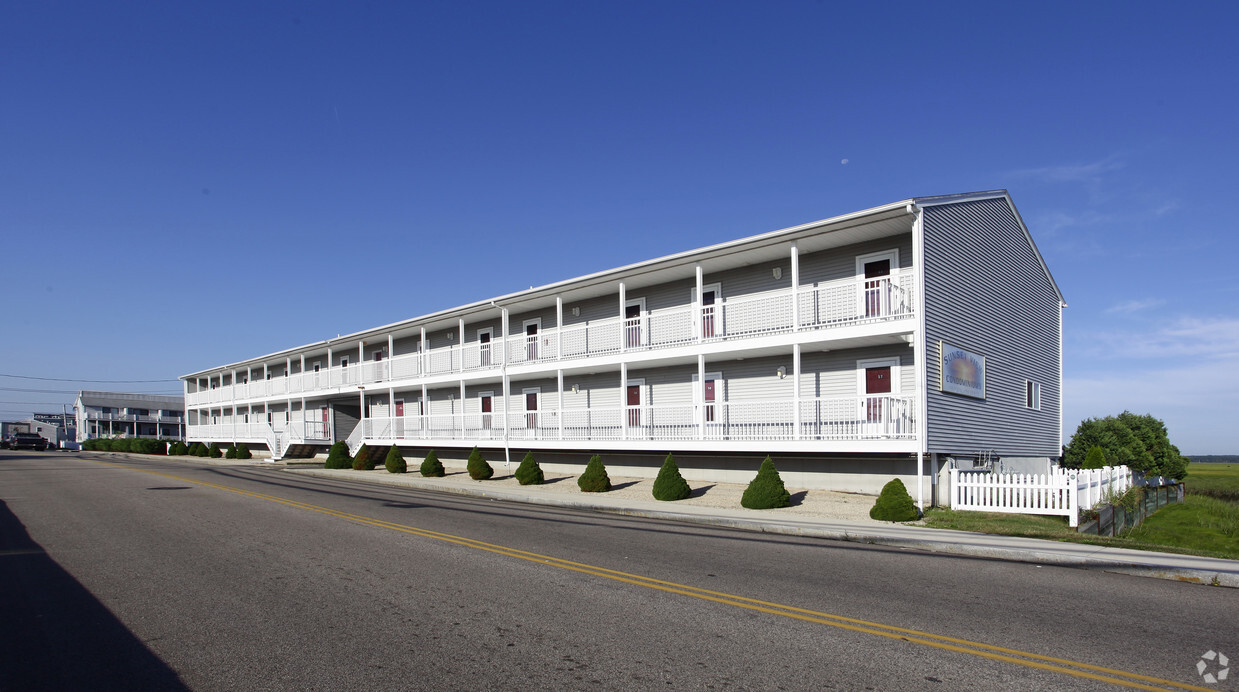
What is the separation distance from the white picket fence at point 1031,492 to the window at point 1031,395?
7.18 metres

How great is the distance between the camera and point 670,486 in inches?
781

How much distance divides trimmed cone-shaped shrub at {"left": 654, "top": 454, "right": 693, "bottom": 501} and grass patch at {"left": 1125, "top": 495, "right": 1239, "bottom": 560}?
34.3 feet

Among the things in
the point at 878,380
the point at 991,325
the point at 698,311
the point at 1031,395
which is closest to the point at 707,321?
the point at 698,311

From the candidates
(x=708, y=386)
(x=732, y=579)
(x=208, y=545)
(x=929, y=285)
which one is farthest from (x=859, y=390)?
(x=208, y=545)

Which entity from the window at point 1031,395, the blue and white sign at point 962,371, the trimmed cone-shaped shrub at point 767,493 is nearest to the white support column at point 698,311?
the trimmed cone-shaped shrub at point 767,493

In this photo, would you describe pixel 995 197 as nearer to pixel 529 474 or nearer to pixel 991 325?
pixel 991 325

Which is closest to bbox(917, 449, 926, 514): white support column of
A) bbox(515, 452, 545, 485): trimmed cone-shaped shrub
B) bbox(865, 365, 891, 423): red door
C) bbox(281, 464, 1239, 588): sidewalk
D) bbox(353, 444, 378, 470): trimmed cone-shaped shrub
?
bbox(281, 464, 1239, 588): sidewalk

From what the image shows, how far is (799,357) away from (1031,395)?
11.1 metres

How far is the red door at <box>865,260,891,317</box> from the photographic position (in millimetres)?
18844

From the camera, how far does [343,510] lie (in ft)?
52.6

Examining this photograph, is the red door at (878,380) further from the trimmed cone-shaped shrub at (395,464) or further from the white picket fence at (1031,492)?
the trimmed cone-shaped shrub at (395,464)

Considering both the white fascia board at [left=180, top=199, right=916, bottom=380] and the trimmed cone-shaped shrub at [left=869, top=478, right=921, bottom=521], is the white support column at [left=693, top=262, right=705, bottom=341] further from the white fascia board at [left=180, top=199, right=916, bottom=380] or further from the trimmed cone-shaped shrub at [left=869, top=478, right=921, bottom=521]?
the trimmed cone-shaped shrub at [left=869, top=478, right=921, bottom=521]

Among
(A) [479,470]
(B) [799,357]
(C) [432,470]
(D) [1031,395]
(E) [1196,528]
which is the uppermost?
(B) [799,357]

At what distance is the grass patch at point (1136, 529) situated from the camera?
12.8 metres
